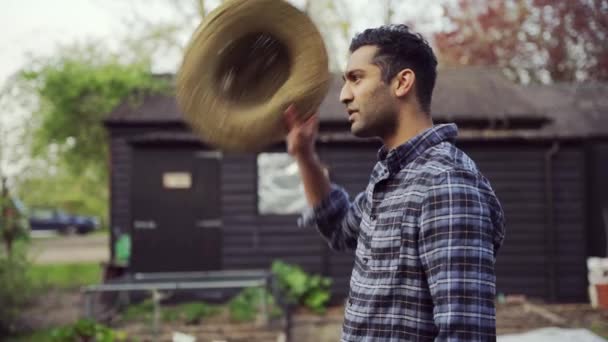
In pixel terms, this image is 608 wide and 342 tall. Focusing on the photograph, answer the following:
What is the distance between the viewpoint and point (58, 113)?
1258 cm

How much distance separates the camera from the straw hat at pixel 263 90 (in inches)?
79.0

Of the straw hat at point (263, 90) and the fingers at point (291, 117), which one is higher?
the straw hat at point (263, 90)

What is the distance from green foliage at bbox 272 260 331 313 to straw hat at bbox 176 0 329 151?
24.2 ft

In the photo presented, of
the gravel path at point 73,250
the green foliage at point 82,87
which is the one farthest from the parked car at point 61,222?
the green foliage at point 82,87

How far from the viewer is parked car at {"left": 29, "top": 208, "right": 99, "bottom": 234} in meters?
27.6

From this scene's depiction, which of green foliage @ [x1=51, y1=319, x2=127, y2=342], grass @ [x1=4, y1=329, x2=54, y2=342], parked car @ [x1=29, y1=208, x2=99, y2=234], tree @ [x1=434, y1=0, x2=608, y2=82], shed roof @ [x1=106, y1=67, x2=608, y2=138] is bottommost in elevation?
grass @ [x1=4, y1=329, x2=54, y2=342]

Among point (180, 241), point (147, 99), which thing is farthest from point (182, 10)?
point (180, 241)

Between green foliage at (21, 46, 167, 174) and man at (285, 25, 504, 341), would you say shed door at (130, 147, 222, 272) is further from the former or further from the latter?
man at (285, 25, 504, 341)

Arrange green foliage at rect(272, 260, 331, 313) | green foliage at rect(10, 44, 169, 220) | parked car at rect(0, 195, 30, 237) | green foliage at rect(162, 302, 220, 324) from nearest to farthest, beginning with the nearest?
parked car at rect(0, 195, 30, 237)
green foliage at rect(162, 302, 220, 324)
green foliage at rect(272, 260, 331, 313)
green foliage at rect(10, 44, 169, 220)

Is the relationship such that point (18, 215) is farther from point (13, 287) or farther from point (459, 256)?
point (459, 256)

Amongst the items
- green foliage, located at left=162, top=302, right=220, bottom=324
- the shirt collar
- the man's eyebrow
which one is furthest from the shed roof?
the shirt collar

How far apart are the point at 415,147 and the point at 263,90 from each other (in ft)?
2.23

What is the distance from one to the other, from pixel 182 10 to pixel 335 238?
12.4m

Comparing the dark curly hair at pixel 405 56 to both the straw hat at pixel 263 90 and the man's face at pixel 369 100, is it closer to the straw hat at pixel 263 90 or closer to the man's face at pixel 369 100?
the man's face at pixel 369 100
